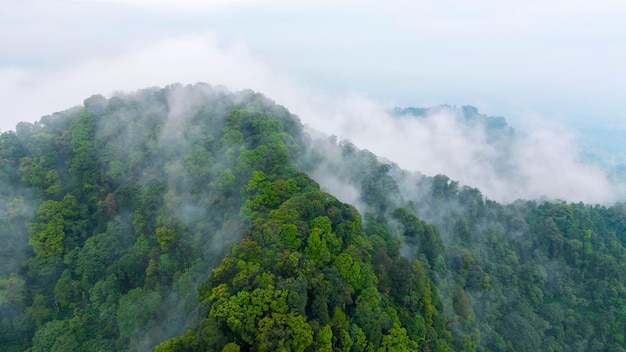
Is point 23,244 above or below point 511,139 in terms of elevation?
above

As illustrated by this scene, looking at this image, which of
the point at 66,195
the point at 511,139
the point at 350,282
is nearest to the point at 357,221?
the point at 350,282

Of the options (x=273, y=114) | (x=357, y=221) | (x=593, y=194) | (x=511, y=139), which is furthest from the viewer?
(x=511, y=139)

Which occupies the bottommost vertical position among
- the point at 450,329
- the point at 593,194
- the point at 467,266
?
the point at 593,194

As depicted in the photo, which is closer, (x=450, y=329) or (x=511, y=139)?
(x=450, y=329)

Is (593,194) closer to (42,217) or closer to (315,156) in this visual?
(315,156)

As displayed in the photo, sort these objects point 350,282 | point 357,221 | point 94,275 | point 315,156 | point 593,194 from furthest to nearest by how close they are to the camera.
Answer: point 593,194 < point 315,156 < point 94,275 < point 357,221 < point 350,282

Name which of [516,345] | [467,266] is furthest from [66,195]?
[516,345]

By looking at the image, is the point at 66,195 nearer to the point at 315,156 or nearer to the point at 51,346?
the point at 51,346
